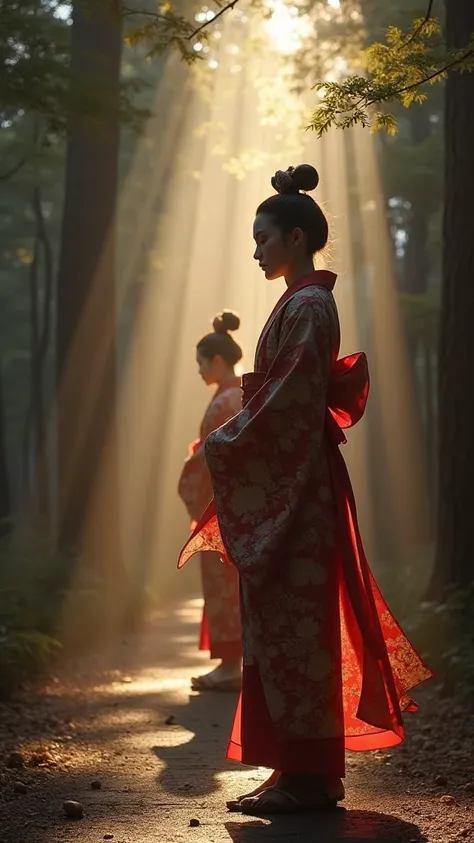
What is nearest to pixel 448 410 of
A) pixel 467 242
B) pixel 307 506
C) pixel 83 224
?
pixel 467 242

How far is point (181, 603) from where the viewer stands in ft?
65.8

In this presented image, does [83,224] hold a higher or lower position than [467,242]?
higher

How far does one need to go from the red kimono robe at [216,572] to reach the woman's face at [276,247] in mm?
3819

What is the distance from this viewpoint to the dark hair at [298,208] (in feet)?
16.9

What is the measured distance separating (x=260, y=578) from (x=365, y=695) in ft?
1.99

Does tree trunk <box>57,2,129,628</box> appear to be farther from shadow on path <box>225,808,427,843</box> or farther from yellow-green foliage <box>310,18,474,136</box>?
Result: shadow on path <box>225,808,427,843</box>

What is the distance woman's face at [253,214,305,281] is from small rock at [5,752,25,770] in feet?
8.92

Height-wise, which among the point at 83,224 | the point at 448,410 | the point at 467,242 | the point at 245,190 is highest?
the point at 245,190

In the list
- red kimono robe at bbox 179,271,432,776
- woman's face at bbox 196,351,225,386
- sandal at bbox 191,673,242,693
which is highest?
woman's face at bbox 196,351,225,386

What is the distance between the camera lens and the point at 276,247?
16.9ft

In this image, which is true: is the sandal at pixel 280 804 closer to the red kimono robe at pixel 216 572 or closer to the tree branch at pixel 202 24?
the tree branch at pixel 202 24

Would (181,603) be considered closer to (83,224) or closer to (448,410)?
(83,224)

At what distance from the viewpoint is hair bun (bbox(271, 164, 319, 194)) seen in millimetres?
5211

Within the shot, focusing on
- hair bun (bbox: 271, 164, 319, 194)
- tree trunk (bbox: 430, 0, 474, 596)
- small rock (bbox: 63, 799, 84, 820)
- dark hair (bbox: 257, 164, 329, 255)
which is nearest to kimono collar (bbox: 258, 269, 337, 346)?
dark hair (bbox: 257, 164, 329, 255)
